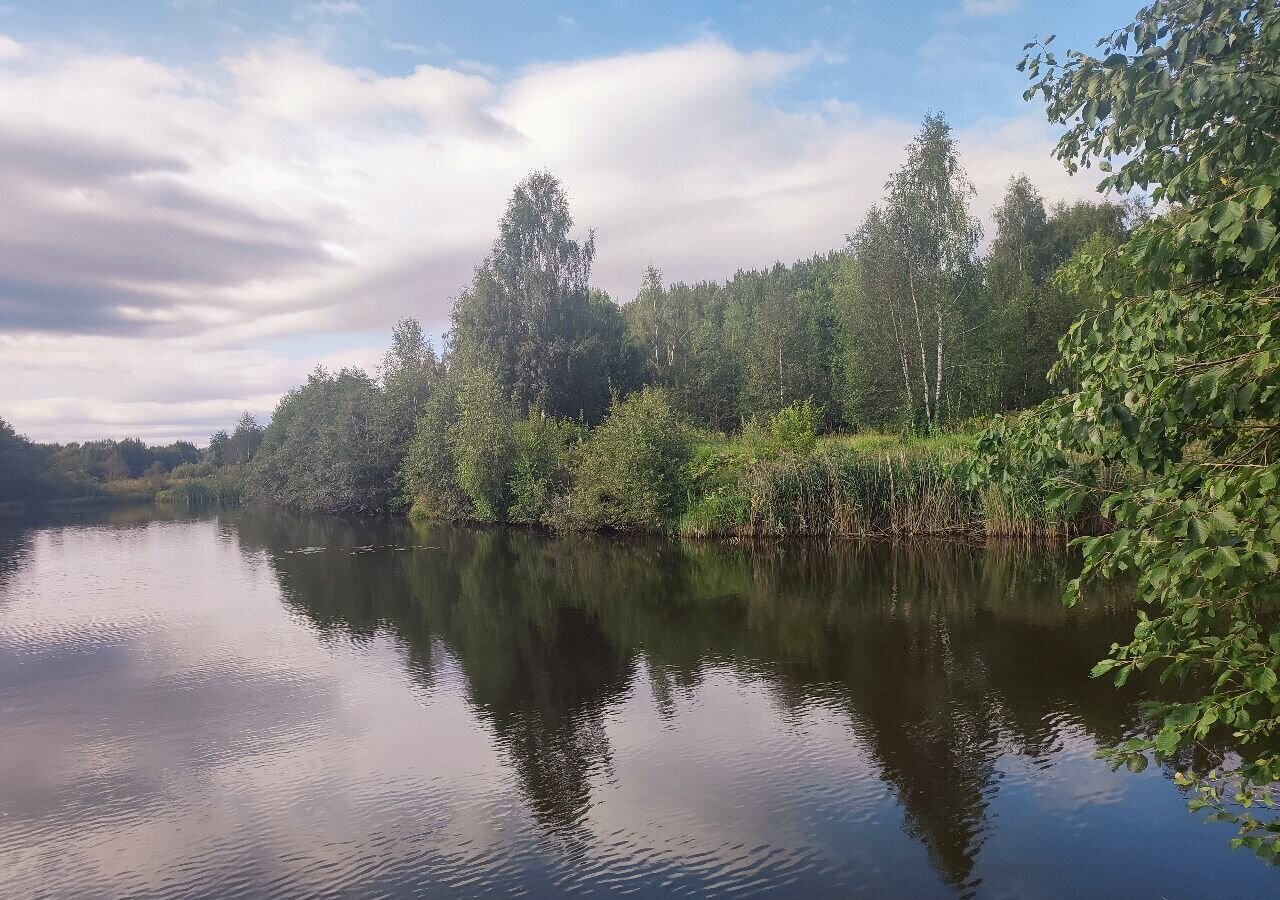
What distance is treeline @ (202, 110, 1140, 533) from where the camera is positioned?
1176 inches

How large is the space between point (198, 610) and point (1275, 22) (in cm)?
2107

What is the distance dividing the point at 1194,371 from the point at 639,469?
82.0 feet

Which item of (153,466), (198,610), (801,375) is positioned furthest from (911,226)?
(153,466)

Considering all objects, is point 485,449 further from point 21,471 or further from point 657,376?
point 21,471

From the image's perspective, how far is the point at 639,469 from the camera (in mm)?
28297

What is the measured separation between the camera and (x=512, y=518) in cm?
3534

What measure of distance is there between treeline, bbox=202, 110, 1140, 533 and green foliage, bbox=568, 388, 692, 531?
0.07 meters

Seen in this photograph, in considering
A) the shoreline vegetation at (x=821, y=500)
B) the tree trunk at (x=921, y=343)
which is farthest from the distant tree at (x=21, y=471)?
the tree trunk at (x=921, y=343)

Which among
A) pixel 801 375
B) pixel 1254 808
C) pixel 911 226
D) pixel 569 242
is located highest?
pixel 569 242

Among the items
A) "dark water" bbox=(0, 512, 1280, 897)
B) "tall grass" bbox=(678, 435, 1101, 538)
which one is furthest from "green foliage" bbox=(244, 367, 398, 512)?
"dark water" bbox=(0, 512, 1280, 897)

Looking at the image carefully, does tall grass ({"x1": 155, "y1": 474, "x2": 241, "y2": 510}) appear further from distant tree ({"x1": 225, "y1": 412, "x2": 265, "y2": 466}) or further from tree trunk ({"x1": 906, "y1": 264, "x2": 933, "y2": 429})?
tree trunk ({"x1": 906, "y1": 264, "x2": 933, "y2": 429})

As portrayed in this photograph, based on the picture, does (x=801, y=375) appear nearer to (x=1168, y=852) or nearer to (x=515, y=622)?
(x=515, y=622)

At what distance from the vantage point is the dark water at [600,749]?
269 inches

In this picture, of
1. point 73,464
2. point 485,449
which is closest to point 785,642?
point 485,449
